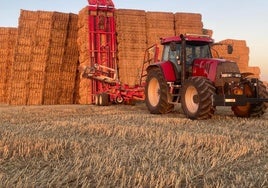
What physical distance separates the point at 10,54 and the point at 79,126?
13.1 metres

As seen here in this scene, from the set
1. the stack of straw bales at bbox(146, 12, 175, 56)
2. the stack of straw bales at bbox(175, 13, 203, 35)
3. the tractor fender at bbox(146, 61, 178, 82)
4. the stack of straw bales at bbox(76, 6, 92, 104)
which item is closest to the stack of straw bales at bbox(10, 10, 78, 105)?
Result: the stack of straw bales at bbox(76, 6, 92, 104)

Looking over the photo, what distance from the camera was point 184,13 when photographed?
56.5 feet

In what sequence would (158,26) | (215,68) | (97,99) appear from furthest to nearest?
1. (158,26)
2. (97,99)
3. (215,68)

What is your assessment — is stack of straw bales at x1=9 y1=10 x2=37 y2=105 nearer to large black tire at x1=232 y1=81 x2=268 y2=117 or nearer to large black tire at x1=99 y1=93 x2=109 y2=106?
large black tire at x1=99 y1=93 x2=109 y2=106

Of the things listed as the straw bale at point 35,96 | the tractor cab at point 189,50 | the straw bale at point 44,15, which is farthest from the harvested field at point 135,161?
the straw bale at point 44,15

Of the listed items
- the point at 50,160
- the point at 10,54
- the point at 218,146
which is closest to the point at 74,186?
the point at 50,160

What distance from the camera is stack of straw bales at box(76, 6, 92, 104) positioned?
15320 mm

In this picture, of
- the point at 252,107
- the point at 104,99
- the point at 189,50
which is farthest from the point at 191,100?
the point at 104,99

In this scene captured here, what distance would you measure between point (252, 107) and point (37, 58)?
9.78 meters

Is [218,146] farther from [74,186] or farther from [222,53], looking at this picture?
[222,53]

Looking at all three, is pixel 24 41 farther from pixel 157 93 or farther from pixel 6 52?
pixel 157 93

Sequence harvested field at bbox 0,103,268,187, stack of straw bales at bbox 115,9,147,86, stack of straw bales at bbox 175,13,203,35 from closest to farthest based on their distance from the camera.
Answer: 1. harvested field at bbox 0,103,268,187
2. stack of straw bales at bbox 115,9,147,86
3. stack of straw bales at bbox 175,13,203,35

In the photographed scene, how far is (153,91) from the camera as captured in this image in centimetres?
1039

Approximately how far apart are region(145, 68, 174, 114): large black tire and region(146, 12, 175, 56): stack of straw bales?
6.38 m
